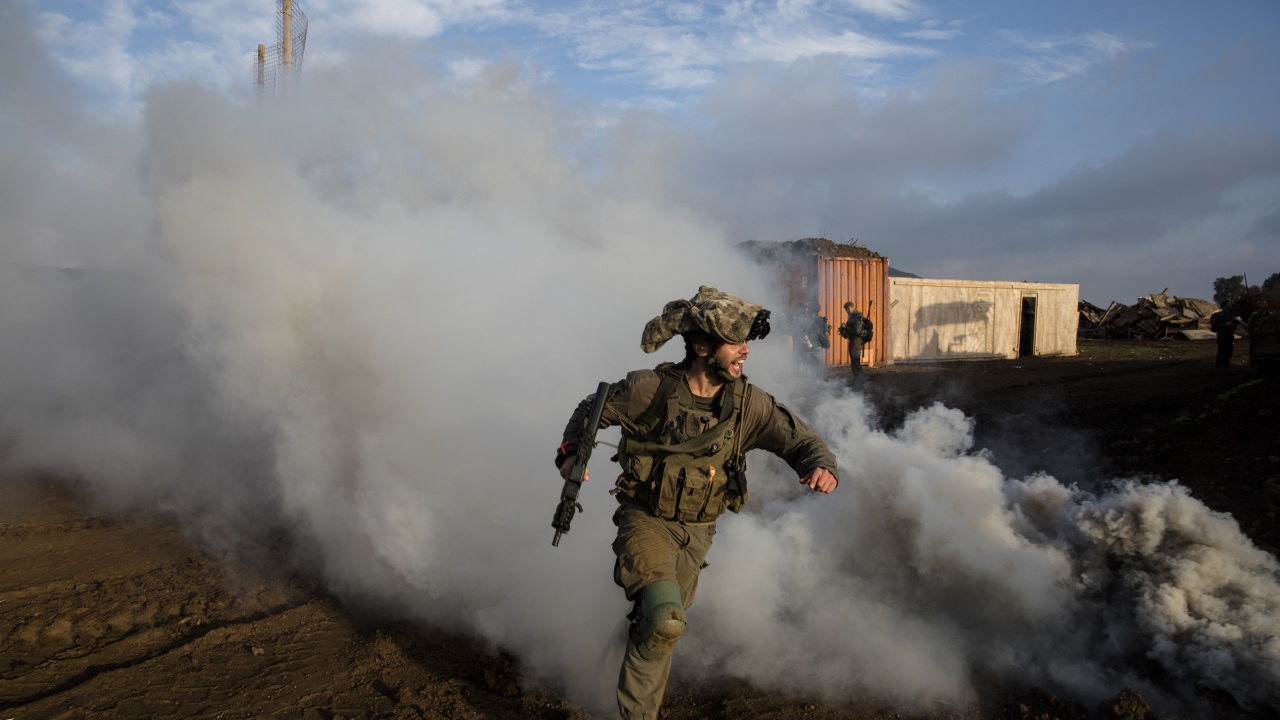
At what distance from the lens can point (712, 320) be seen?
315 cm

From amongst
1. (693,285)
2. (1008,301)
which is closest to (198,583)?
(693,285)

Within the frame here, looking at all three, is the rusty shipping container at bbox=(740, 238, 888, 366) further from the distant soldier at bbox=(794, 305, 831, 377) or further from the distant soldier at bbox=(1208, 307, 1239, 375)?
the distant soldier at bbox=(1208, 307, 1239, 375)

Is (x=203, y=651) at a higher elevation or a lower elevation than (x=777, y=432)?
lower

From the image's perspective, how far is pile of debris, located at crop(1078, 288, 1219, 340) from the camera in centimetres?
2359

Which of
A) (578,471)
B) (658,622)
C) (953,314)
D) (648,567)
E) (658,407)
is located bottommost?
(658,622)

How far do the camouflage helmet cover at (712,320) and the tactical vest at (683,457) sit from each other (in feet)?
0.60

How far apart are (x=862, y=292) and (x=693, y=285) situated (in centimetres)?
1084

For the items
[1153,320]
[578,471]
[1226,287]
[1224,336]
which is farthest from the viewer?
[1226,287]

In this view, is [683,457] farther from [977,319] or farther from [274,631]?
[977,319]

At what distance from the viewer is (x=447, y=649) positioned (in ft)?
13.5

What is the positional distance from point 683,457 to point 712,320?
55 centimetres

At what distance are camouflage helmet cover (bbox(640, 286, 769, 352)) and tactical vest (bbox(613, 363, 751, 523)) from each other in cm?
18

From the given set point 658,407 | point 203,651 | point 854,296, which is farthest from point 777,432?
point 854,296

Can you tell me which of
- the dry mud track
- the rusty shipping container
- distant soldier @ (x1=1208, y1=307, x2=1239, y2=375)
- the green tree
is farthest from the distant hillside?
the green tree
